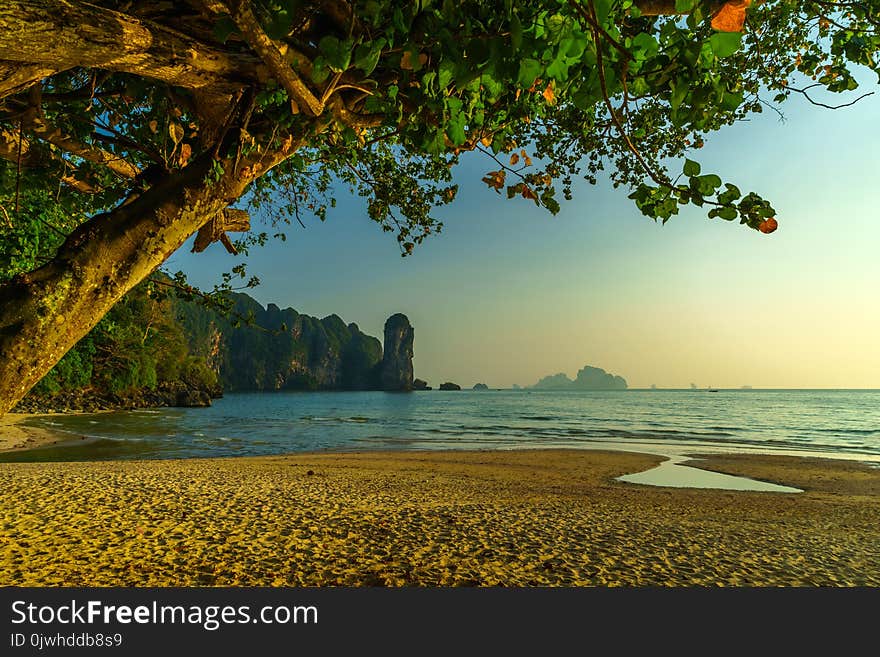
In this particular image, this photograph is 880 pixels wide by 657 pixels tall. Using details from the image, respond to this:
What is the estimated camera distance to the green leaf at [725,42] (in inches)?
62.3

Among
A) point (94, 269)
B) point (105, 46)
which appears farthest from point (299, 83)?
point (94, 269)

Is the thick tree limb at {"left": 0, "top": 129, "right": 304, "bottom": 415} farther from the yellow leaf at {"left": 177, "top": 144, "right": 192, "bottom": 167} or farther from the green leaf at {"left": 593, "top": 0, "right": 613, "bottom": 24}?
the green leaf at {"left": 593, "top": 0, "right": 613, "bottom": 24}

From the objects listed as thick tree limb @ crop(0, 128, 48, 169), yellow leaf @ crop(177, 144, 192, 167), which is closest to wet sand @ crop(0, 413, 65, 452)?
thick tree limb @ crop(0, 128, 48, 169)

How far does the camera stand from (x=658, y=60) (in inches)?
79.8

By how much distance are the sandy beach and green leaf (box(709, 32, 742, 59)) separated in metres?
3.64

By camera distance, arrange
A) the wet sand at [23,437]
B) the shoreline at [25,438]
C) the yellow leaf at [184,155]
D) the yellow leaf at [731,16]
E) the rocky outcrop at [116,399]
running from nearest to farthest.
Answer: the yellow leaf at [731,16] → the yellow leaf at [184,155] → the shoreline at [25,438] → the wet sand at [23,437] → the rocky outcrop at [116,399]

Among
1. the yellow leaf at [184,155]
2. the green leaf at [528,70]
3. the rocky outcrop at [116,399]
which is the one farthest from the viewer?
the rocky outcrop at [116,399]

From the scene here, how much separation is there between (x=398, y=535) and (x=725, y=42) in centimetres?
474

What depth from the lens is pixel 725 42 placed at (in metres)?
1.62

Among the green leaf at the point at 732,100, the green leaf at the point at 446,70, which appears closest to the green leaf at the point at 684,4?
the green leaf at the point at 732,100

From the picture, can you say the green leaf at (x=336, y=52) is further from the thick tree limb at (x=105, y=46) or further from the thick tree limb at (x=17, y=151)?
the thick tree limb at (x=17, y=151)

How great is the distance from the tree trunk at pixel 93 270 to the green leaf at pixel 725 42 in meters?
2.72

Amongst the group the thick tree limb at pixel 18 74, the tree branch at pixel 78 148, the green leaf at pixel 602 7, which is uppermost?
the tree branch at pixel 78 148

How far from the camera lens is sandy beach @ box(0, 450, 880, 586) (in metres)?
3.78
